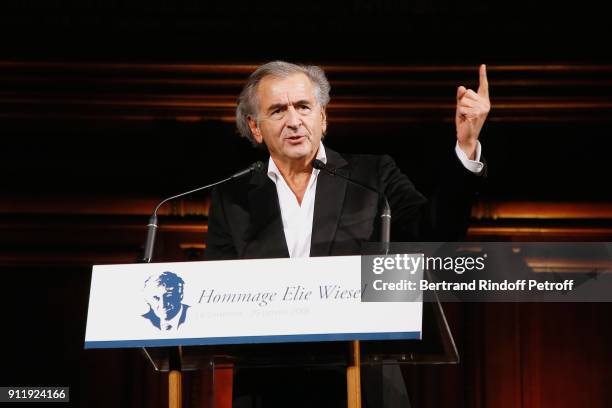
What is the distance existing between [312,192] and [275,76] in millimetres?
324

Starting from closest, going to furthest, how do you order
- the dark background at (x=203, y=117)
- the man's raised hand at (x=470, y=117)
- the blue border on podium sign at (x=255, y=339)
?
the blue border on podium sign at (x=255, y=339)
the man's raised hand at (x=470, y=117)
the dark background at (x=203, y=117)

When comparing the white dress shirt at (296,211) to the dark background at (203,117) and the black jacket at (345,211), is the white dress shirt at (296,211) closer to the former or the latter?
the black jacket at (345,211)

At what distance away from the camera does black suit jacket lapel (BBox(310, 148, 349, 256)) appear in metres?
1.99

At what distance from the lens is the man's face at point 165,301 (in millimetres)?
1683

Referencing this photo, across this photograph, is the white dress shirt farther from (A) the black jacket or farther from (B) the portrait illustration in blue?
(B) the portrait illustration in blue

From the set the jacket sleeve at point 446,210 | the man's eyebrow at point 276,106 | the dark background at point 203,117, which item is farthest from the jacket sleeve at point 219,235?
the dark background at point 203,117

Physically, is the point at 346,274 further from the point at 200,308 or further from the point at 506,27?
the point at 506,27

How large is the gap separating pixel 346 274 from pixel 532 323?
2.05 metres

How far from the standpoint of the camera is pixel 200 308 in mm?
1683

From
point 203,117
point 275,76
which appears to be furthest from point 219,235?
point 203,117

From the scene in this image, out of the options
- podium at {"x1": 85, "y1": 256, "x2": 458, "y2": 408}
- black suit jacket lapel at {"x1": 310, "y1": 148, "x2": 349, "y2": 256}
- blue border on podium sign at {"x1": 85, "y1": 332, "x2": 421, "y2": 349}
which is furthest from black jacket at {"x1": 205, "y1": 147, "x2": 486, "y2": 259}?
blue border on podium sign at {"x1": 85, "y1": 332, "x2": 421, "y2": 349}

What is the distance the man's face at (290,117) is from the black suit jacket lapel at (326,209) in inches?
3.4

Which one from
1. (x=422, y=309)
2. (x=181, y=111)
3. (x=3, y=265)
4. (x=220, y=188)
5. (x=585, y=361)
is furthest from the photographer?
(x=181, y=111)

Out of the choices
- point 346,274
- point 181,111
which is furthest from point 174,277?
point 181,111
